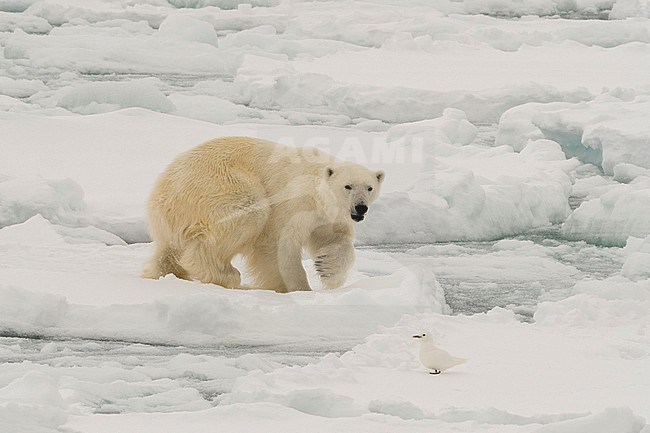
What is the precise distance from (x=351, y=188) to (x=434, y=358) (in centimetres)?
134

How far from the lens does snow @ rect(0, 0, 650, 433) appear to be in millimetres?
3016

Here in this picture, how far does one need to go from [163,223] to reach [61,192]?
5.32 feet

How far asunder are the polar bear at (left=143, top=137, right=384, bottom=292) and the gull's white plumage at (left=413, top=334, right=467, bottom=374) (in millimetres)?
1202

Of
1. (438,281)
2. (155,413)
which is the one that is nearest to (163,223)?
(438,281)

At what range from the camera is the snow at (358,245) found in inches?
119

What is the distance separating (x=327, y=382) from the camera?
320 cm

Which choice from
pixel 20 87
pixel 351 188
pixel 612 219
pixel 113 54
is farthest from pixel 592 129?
pixel 113 54

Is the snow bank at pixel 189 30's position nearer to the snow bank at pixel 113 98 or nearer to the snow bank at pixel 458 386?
the snow bank at pixel 113 98

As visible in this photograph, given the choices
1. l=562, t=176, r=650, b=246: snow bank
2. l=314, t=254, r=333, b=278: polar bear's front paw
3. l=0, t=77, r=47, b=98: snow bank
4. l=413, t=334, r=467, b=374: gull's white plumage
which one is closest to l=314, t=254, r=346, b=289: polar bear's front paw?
l=314, t=254, r=333, b=278: polar bear's front paw

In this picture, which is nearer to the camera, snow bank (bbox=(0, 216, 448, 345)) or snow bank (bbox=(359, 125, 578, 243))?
snow bank (bbox=(0, 216, 448, 345))

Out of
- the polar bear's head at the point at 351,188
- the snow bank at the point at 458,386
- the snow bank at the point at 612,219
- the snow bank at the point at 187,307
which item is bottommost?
the snow bank at the point at 612,219

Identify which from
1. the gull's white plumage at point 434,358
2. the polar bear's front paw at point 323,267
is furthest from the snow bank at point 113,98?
the gull's white plumage at point 434,358

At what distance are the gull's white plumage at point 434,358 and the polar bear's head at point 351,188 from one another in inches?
47.0

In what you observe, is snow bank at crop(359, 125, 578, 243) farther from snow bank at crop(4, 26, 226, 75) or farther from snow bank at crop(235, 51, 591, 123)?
snow bank at crop(4, 26, 226, 75)
